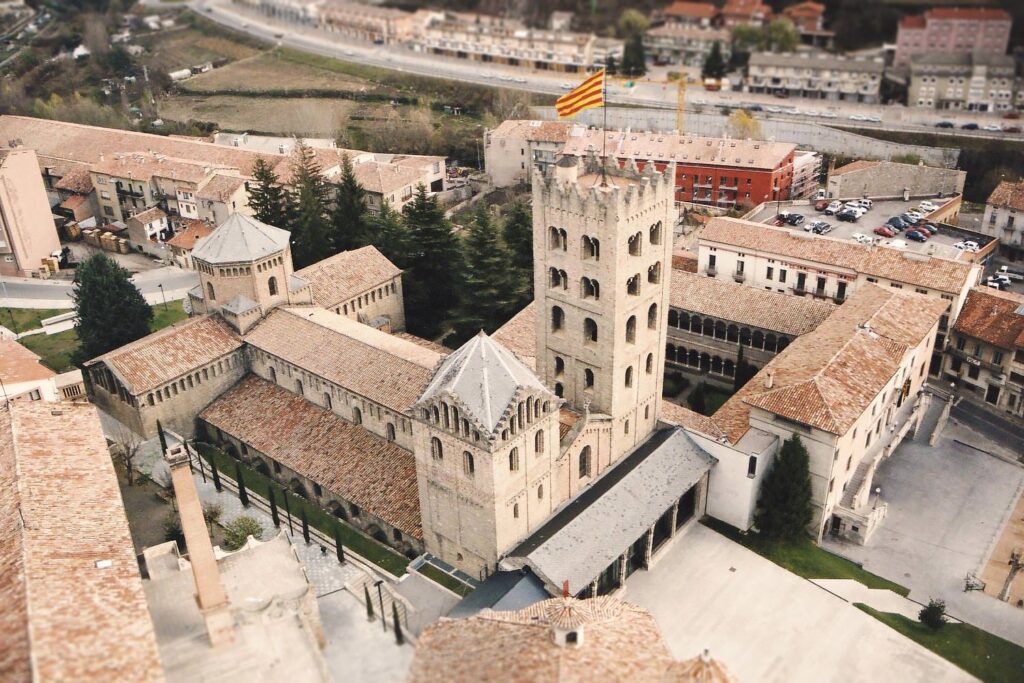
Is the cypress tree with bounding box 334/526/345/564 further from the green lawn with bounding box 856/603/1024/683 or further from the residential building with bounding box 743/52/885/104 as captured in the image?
the residential building with bounding box 743/52/885/104

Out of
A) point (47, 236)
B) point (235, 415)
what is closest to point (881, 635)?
point (235, 415)

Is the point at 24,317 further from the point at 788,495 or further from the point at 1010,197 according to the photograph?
the point at 1010,197

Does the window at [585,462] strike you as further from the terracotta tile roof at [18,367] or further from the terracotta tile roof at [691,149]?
the terracotta tile roof at [691,149]

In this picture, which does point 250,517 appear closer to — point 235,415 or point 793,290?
point 235,415

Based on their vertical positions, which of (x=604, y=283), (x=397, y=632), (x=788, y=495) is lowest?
(x=397, y=632)

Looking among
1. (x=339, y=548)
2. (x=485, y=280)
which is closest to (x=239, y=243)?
(x=485, y=280)
